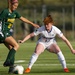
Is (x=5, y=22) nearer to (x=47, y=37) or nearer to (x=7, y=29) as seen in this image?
→ (x=7, y=29)

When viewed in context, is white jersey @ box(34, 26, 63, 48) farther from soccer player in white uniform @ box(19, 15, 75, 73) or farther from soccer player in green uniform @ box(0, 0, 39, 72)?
soccer player in green uniform @ box(0, 0, 39, 72)

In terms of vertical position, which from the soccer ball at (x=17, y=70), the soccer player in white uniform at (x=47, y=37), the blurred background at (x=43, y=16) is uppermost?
the soccer player in white uniform at (x=47, y=37)

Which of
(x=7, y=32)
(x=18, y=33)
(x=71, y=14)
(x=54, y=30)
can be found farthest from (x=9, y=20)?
(x=71, y=14)

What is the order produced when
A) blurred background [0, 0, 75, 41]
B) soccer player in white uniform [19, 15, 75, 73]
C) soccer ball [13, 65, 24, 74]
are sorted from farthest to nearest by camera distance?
blurred background [0, 0, 75, 41] → soccer player in white uniform [19, 15, 75, 73] → soccer ball [13, 65, 24, 74]

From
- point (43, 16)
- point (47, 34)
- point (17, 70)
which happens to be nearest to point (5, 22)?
point (47, 34)

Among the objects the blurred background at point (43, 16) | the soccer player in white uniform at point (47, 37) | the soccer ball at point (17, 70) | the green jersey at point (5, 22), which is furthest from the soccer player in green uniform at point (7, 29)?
the blurred background at point (43, 16)

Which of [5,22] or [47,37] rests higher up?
[5,22]

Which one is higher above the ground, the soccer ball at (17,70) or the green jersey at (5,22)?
the green jersey at (5,22)

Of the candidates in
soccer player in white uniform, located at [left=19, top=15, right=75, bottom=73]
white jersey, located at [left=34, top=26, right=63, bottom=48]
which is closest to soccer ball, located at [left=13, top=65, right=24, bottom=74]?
soccer player in white uniform, located at [left=19, top=15, right=75, bottom=73]

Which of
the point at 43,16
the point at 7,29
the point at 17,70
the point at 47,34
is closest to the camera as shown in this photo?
the point at 17,70

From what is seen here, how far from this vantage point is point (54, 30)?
13.5 m

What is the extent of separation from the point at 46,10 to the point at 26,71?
30.4m

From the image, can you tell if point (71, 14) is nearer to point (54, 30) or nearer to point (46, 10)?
point (46, 10)

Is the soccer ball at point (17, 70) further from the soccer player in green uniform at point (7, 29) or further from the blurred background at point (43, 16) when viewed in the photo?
the blurred background at point (43, 16)
